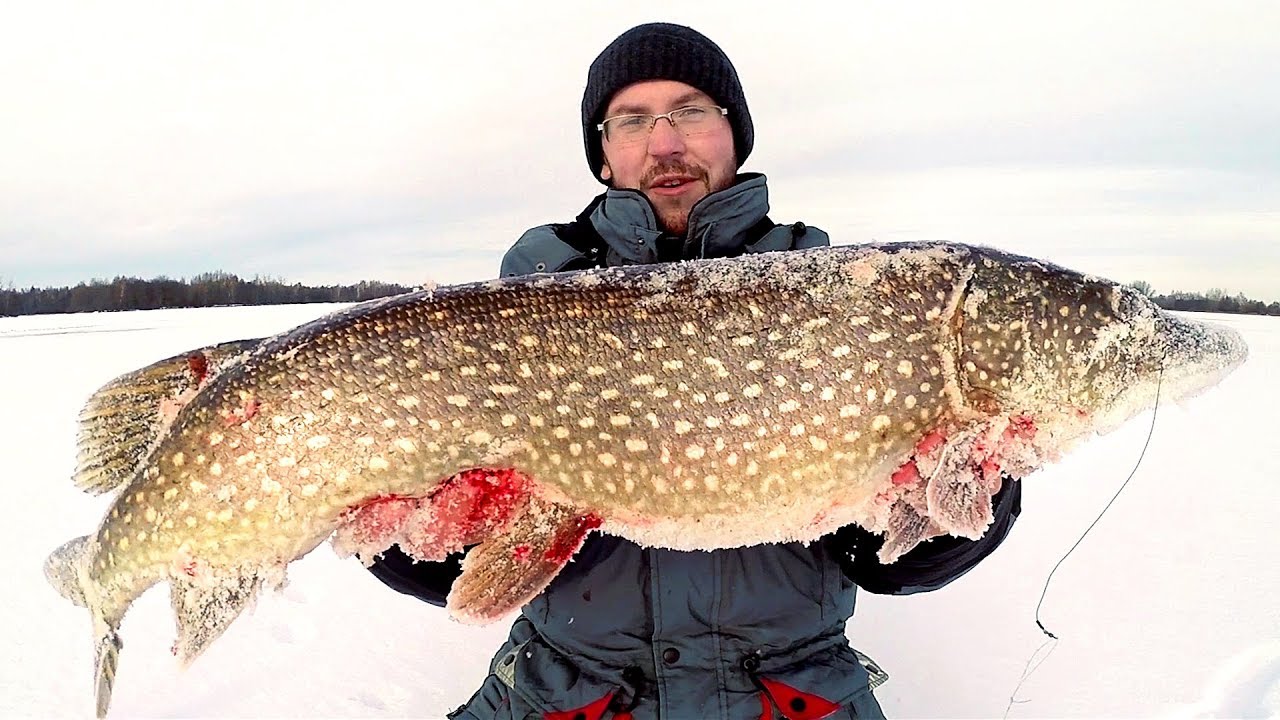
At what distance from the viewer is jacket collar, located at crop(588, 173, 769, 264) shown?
7.59 ft

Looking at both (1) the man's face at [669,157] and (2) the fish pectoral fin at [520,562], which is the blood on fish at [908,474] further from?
(1) the man's face at [669,157]

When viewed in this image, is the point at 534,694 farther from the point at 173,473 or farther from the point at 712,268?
the point at 712,268

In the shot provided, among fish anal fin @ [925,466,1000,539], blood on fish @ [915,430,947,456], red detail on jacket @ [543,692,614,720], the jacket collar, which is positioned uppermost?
the jacket collar

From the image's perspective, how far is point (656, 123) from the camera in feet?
8.62

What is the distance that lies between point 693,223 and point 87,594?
1.72 metres

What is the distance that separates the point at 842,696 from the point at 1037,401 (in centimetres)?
80

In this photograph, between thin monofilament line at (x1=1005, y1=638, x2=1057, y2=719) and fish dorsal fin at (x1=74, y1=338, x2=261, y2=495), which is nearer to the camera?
fish dorsal fin at (x1=74, y1=338, x2=261, y2=495)

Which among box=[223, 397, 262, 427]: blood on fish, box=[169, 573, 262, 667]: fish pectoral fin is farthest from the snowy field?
box=[223, 397, 262, 427]: blood on fish

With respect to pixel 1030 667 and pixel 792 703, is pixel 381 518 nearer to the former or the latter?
pixel 792 703

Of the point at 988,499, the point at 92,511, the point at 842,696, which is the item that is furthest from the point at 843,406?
the point at 92,511

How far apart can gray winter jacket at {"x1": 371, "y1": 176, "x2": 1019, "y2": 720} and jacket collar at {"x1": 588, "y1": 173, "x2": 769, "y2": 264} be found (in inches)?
33.5

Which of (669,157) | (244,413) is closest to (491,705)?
(244,413)

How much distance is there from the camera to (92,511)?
5598 millimetres

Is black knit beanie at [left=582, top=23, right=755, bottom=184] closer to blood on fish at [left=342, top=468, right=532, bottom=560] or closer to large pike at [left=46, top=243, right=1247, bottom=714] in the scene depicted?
large pike at [left=46, top=243, right=1247, bottom=714]
